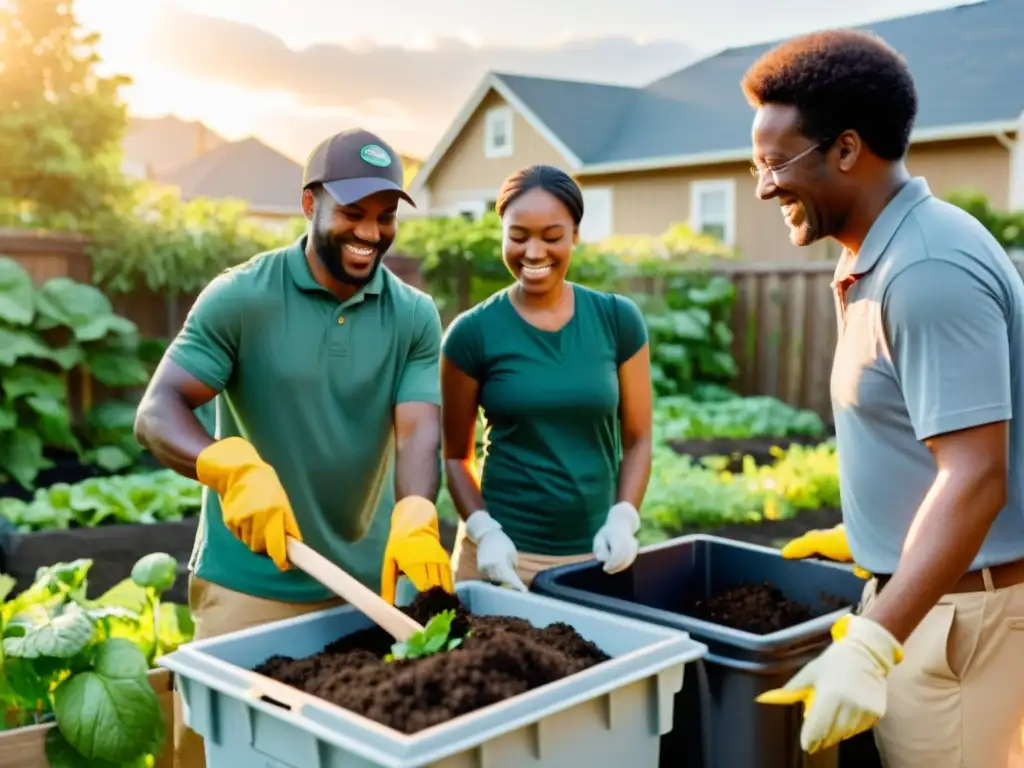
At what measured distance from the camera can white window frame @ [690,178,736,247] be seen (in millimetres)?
15070

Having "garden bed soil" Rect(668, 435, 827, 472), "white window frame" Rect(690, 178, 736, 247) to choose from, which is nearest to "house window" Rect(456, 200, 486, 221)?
"white window frame" Rect(690, 178, 736, 247)

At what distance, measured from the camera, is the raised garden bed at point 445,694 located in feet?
4.59

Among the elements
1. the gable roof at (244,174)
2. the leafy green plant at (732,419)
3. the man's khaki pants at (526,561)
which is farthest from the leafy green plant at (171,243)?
the gable roof at (244,174)

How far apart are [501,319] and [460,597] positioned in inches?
35.0

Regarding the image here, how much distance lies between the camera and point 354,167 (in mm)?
2344

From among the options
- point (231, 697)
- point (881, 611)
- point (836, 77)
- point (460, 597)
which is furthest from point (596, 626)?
point (836, 77)

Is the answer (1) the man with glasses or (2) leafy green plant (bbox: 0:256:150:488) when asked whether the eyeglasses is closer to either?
(1) the man with glasses

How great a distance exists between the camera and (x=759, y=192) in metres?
1.76

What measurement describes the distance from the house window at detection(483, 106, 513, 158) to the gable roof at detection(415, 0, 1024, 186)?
1.12 ft

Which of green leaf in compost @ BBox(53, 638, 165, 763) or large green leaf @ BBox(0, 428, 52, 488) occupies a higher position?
large green leaf @ BBox(0, 428, 52, 488)

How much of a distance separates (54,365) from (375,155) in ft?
14.3

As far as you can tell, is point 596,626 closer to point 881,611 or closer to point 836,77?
point 881,611

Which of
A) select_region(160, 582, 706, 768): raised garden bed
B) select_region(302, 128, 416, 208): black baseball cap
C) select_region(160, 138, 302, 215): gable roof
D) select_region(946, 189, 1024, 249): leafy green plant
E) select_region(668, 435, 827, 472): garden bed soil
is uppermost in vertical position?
select_region(160, 138, 302, 215): gable roof

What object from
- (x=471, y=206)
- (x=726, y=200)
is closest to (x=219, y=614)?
(x=726, y=200)
